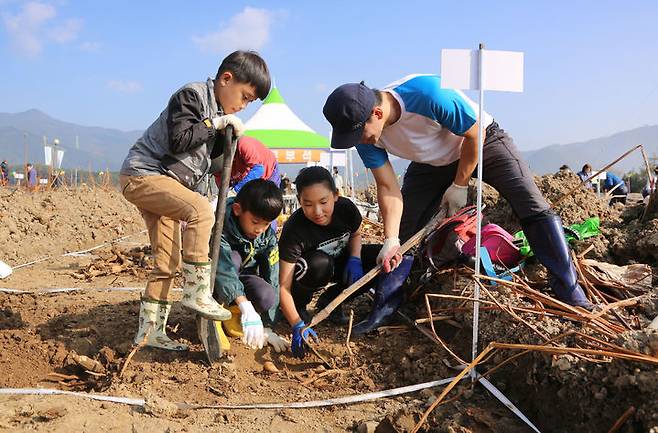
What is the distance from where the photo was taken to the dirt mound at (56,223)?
801 centimetres

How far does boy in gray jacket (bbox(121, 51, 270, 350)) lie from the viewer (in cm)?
282

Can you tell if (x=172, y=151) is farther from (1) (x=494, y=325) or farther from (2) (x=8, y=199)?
(2) (x=8, y=199)

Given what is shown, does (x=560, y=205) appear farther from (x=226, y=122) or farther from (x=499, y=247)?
(x=226, y=122)

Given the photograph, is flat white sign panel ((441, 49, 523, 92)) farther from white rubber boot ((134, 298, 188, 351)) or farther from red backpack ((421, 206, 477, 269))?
white rubber boot ((134, 298, 188, 351))

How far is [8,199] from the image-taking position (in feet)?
29.6

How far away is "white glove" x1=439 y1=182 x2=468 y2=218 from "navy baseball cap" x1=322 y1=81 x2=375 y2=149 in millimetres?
677

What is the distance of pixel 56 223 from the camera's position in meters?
9.02

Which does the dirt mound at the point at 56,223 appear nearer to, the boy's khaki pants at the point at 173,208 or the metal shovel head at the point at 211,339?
the boy's khaki pants at the point at 173,208

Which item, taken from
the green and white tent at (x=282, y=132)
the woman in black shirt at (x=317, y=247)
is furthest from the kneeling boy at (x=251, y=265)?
the green and white tent at (x=282, y=132)

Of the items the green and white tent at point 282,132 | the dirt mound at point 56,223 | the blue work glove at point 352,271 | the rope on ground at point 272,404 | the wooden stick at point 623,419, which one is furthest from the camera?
the green and white tent at point 282,132

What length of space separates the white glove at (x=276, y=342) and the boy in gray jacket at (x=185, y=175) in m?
0.42

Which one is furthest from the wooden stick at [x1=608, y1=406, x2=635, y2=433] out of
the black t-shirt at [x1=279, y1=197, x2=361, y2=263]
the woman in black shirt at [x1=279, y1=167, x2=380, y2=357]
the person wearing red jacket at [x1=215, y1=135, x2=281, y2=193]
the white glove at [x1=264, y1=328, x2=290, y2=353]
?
the person wearing red jacket at [x1=215, y1=135, x2=281, y2=193]

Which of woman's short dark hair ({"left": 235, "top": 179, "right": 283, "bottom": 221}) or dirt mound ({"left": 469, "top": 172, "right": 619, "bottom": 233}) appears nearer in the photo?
woman's short dark hair ({"left": 235, "top": 179, "right": 283, "bottom": 221})

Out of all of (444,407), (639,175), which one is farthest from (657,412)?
(639,175)
